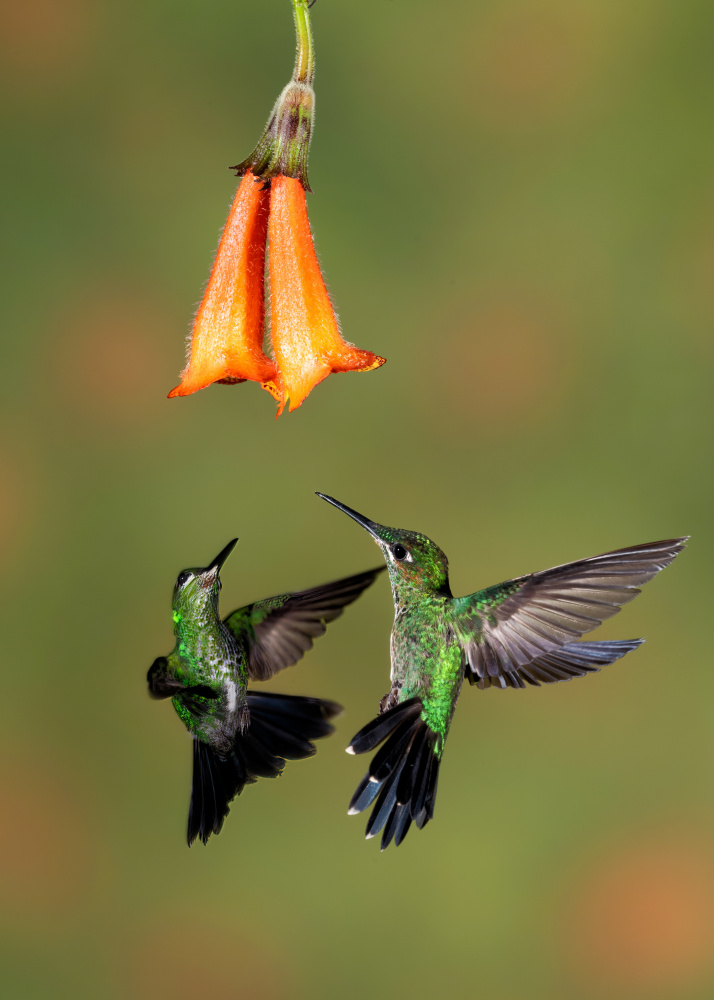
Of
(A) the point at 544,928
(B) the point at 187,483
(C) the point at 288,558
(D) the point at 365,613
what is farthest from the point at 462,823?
(B) the point at 187,483

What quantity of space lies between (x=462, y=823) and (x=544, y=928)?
17 centimetres

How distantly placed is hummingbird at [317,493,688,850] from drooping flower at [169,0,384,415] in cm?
8

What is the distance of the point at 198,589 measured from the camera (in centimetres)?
55

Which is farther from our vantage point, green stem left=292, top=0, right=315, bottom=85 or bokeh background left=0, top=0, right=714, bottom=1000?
bokeh background left=0, top=0, right=714, bottom=1000

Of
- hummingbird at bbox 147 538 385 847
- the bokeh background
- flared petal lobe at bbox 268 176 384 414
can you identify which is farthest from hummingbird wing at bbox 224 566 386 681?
the bokeh background

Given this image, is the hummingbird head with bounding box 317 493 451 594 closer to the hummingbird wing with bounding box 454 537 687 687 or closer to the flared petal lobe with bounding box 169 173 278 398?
the hummingbird wing with bounding box 454 537 687 687

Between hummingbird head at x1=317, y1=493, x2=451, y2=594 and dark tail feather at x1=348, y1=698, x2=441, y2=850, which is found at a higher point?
hummingbird head at x1=317, y1=493, x2=451, y2=594

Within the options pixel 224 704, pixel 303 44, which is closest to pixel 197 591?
pixel 224 704

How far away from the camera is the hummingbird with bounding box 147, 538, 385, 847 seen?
0.56 m

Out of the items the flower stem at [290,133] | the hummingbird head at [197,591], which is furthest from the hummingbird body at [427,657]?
the flower stem at [290,133]

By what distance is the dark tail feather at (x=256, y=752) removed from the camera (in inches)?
A: 22.2

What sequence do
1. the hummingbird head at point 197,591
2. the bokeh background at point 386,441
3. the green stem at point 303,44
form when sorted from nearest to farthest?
the green stem at point 303,44 → the hummingbird head at point 197,591 → the bokeh background at point 386,441

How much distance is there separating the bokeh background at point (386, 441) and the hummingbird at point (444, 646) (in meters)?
0.73

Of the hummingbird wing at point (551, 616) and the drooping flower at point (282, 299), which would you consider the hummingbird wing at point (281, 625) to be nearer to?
the hummingbird wing at point (551, 616)
